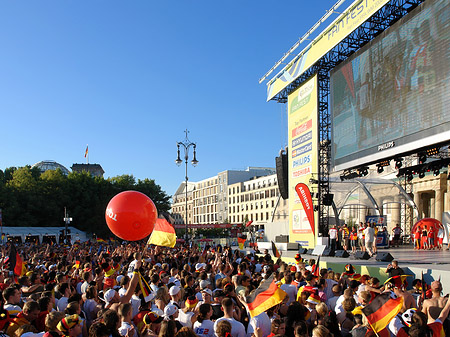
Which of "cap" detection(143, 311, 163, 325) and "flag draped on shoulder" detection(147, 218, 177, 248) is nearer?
"cap" detection(143, 311, 163, 325)

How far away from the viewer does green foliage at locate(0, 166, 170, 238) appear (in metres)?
50.4

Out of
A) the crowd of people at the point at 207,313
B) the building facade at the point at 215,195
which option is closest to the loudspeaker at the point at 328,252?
the crowd of people at the point at 207,313

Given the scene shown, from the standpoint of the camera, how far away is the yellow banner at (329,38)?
19.4 m

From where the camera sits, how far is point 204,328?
186 inches

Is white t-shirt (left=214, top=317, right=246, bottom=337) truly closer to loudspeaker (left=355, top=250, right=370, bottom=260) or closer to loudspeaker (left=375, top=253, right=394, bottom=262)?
loudspeaker (left=375, top=253, right=394, bottom=262)

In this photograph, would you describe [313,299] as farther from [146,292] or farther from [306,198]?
[306,198]

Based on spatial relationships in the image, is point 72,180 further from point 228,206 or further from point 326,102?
point 228,206

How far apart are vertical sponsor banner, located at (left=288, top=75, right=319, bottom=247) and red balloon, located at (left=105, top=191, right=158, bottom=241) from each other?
62.0 ft

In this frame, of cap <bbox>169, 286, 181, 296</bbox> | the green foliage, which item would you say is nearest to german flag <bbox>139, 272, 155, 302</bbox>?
cap <bbox>169, 286, 181, 296</bbox>

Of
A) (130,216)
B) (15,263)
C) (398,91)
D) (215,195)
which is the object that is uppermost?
(398,91)

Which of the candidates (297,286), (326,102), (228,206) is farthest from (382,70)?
(228,206)

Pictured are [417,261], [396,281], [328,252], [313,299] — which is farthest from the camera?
[328,252]

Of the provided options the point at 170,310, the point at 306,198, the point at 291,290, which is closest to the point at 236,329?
the point at 170,310

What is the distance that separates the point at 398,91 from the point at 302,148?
12848mm
